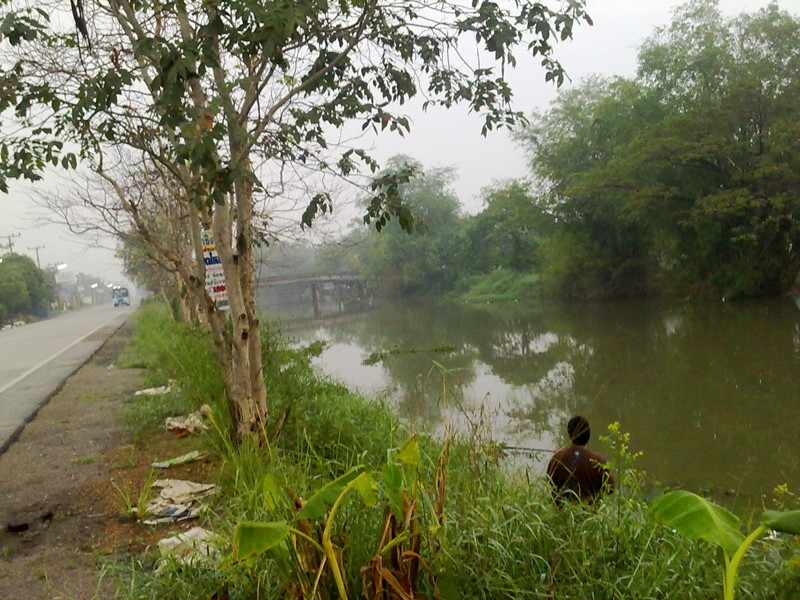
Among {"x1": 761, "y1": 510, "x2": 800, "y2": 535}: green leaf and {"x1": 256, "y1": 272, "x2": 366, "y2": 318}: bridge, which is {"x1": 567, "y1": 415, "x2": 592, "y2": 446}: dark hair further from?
{"x1": 256, "y1": 272, "x2": 366, "y2": 318}: bridge

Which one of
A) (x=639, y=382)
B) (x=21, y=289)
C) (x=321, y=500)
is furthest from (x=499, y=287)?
(x=321, y=500)

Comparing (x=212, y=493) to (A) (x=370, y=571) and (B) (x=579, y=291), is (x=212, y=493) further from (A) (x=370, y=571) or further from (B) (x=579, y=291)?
(B) (x=579, y=291)

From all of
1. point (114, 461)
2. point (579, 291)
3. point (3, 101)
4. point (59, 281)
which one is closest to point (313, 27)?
point (3, 101)

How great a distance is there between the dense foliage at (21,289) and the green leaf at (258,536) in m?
54.1

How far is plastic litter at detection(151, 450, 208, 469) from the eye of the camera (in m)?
5.91

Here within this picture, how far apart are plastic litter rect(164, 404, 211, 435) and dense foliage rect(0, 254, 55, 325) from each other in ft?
159

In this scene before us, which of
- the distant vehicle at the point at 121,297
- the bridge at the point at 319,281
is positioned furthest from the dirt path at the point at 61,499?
the distant vehicle at the point at 121,297

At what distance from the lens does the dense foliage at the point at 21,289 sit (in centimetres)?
5091

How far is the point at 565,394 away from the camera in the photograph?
12070mm

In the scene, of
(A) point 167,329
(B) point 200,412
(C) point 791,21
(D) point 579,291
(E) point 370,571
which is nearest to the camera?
(E) point 370,571

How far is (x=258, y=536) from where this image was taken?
2.16 meters

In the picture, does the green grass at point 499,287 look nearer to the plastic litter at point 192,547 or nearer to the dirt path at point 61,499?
the dirt path at point 61,499

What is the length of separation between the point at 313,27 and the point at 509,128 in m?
1.56

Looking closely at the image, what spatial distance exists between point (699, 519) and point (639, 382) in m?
11.4
